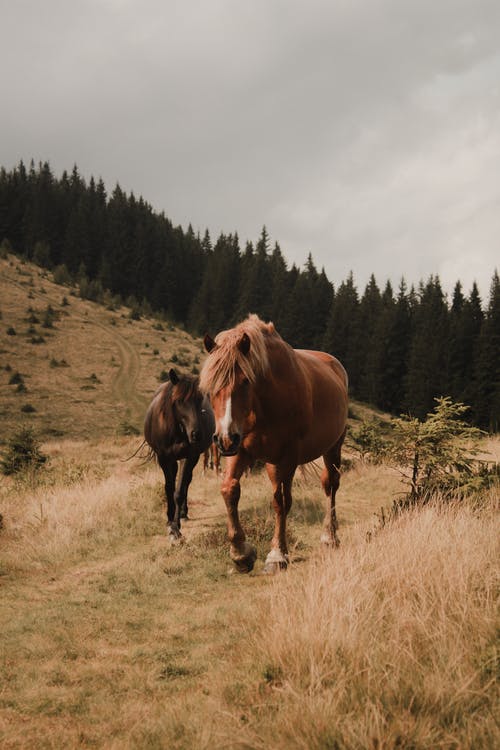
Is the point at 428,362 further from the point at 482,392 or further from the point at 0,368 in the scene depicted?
the point at 0,368

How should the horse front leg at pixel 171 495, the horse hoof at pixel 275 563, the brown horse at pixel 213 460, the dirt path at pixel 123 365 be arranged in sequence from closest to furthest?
the horse hoof at pixel 275 563 < the horse front leg at pixel 171 495 < the brown horse at pixel 213 460 < the dirt path at pixel 123 365

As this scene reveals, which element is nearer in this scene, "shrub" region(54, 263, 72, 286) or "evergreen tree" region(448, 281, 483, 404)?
"evergreen tree" region(448, 281, 483, 404)

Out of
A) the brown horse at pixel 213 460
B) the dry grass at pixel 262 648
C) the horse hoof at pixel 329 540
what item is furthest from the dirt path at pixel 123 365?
the dry grass at pixel 262 648

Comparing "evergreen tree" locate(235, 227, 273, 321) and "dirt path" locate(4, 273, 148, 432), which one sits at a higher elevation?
"evergreen tree" locate(235, 227, 273, 321)

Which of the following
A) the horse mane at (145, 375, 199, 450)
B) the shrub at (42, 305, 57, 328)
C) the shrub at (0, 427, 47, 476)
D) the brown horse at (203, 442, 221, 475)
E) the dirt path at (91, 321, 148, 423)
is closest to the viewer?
the horse mane at (145, 375, 199, 450)

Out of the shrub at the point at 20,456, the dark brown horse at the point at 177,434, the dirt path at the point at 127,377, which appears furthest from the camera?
the dirt path at the point at 127,377

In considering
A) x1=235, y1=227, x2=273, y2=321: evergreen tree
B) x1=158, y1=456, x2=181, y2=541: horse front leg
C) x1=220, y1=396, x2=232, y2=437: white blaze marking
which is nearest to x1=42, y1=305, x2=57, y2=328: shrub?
x1=235, y1=227, x2=273, y2=321: evergreen tree

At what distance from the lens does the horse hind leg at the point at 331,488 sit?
22.6ft

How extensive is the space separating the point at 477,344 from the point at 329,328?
23310 millimetres

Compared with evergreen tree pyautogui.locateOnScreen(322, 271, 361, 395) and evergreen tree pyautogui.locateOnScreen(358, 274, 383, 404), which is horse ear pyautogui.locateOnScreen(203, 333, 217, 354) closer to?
evergreen tree pyautogui.locateOnScreen(358, 274, 383, 404)

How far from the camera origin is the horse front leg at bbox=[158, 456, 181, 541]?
7.72 metres

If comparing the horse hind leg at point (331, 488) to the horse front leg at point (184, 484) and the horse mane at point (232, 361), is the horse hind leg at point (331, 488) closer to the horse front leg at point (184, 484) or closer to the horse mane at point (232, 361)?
the horse front leg at point (184, 484)

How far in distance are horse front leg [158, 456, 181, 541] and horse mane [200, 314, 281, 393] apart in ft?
12.1

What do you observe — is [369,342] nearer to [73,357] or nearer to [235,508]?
[73,357]
